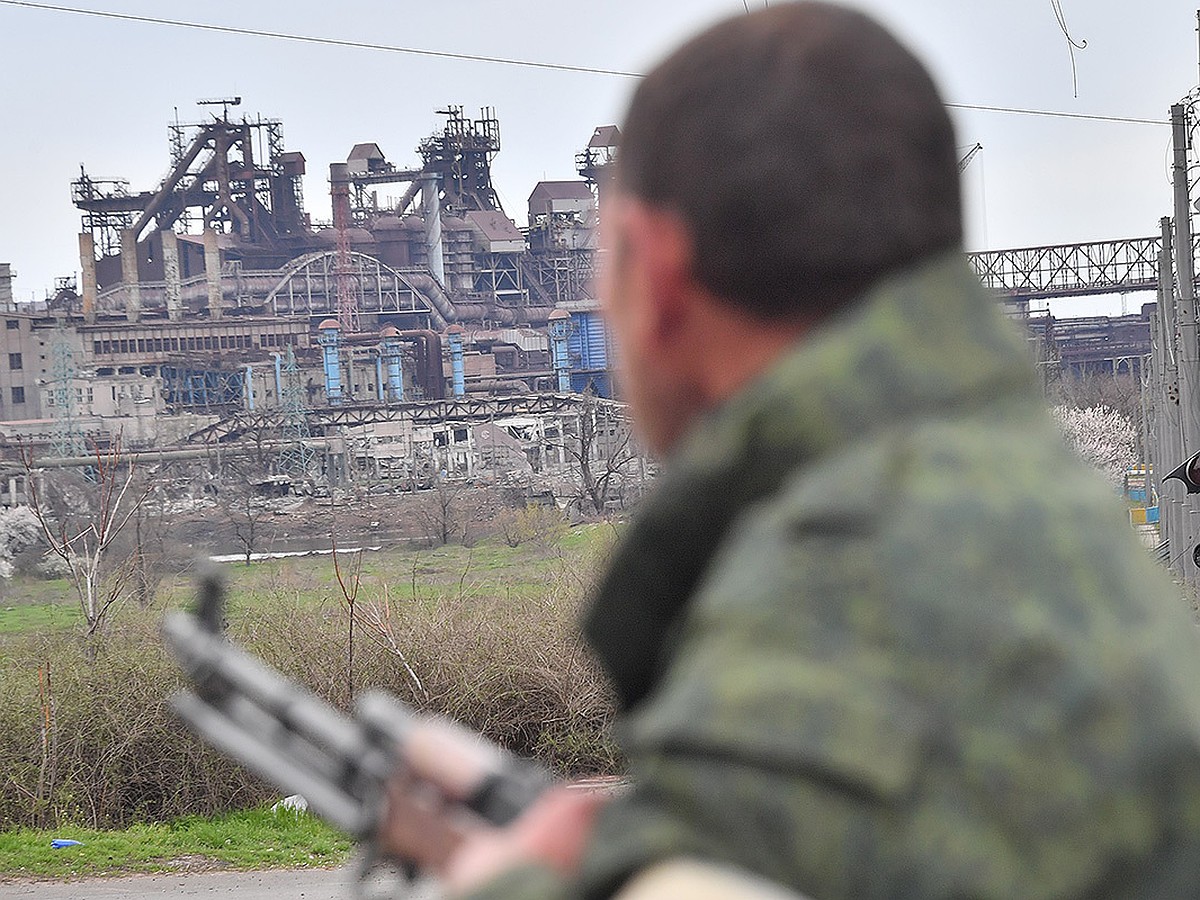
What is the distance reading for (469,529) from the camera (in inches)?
1874

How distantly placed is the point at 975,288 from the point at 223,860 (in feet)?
33.7

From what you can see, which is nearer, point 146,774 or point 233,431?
point 146,774

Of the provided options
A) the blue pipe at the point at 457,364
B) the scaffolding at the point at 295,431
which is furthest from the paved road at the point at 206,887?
the blue pipe at the point at 457,364

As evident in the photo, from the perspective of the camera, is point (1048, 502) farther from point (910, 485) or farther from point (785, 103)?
point (785, 103)

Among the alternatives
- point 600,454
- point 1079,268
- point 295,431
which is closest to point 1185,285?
point 600,454

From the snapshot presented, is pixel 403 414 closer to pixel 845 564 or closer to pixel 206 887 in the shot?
pixel 206 887

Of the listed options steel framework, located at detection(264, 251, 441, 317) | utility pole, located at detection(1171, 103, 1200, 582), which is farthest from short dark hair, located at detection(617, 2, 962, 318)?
steel framework, located at detection(264, 251, 441, 317)

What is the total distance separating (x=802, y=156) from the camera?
912mm

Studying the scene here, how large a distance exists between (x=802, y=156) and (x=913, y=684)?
34cm

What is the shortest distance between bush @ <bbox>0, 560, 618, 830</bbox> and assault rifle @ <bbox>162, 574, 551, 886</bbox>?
1111 cm

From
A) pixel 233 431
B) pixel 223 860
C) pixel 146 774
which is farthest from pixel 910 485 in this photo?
pixel 233 431

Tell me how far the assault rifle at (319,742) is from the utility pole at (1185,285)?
15.4 meters

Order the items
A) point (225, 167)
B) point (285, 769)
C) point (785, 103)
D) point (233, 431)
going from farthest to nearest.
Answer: point (225, 167)
point (233, 431)
point (285, 769)
point (785, 103)

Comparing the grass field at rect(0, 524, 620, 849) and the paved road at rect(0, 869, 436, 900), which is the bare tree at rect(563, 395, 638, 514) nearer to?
the grass field at rect(0, 524, 620, 849)
